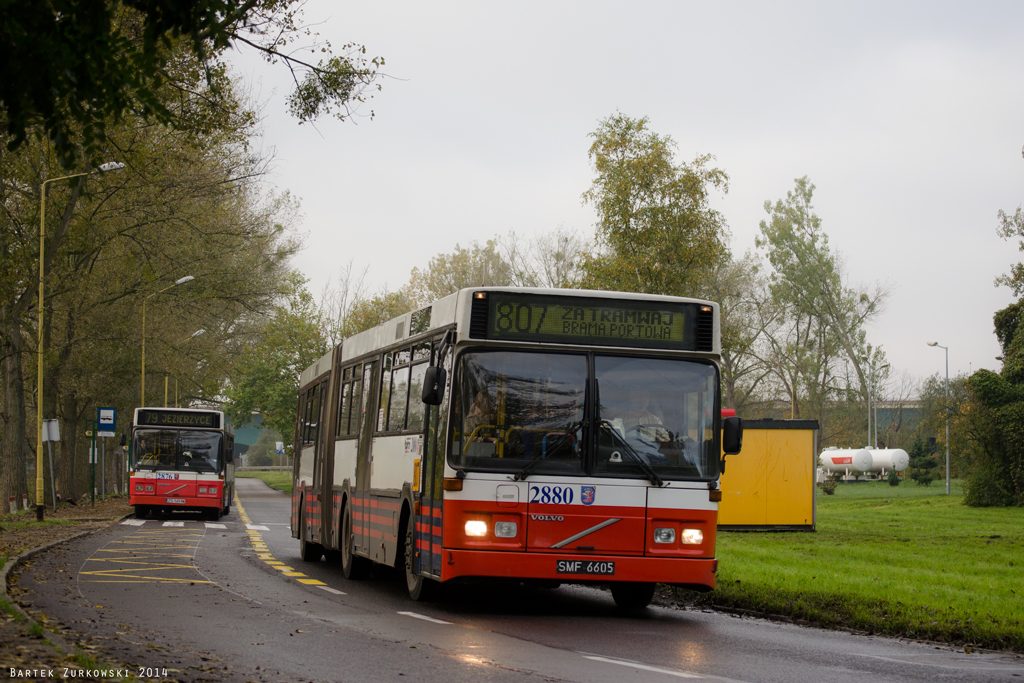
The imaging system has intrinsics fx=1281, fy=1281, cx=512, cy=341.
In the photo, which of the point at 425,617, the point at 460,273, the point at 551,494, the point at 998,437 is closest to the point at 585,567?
the point at 551,494

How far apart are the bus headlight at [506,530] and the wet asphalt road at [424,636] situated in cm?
82

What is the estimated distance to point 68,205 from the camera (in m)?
31.7

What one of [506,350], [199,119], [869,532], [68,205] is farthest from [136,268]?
[506,350]

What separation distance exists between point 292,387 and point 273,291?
2679 cm

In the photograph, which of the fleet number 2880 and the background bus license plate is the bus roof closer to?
the fleet number 2880

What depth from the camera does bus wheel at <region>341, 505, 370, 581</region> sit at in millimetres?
16766

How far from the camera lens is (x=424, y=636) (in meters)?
10.6

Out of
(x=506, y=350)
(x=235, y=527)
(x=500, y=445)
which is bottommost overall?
(x=235, y=527)

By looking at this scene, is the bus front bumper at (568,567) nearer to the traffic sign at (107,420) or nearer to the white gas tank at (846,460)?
the traffic sign at (107,420)

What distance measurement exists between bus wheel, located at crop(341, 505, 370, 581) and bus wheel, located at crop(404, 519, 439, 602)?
10.0ft

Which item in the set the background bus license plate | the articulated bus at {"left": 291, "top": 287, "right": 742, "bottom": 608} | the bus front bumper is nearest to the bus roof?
the articulated bus at {"left": 291, "top": 287, "right": 742, "bottom": 608}

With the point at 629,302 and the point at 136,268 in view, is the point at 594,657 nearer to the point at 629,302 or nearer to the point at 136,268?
the point at 629,302

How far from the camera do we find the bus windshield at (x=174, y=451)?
3456 cm

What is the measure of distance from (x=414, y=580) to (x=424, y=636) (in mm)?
2837
